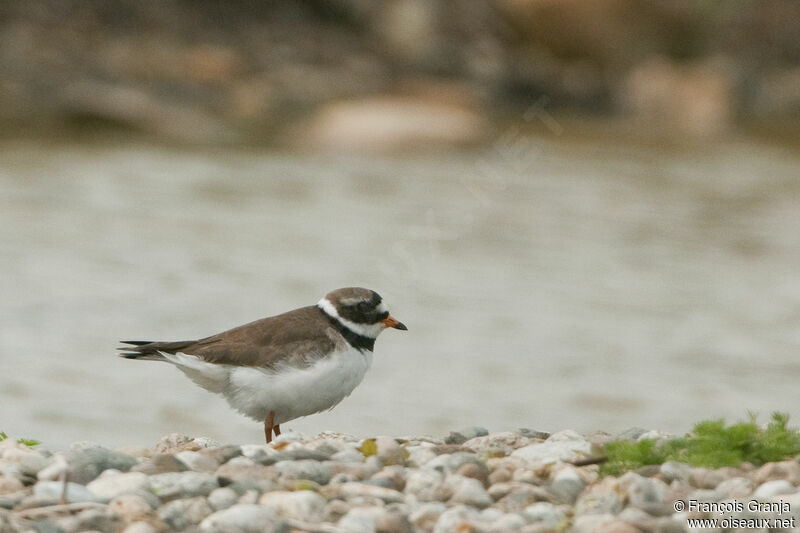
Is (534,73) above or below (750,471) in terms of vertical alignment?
above

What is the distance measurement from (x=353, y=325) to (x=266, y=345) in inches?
20.9

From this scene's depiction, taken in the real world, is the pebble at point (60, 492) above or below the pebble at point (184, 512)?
above

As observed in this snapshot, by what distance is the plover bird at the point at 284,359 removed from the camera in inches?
277

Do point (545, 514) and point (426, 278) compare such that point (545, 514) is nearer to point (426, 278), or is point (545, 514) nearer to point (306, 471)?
point (306, 471)

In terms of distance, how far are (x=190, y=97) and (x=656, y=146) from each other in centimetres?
880

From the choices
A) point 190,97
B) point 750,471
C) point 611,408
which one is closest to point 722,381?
point 611,408

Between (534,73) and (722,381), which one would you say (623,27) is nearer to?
(534,73)

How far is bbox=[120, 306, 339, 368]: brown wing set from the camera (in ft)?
23.2

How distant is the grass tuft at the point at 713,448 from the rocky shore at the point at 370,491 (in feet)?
0.25

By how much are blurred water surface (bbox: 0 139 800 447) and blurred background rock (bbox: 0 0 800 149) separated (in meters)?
2.50

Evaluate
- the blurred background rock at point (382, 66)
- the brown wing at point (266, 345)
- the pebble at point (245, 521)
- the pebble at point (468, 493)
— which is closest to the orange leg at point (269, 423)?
the brown wing at point (266, 345)

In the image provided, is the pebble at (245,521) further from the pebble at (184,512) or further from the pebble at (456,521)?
the pebble at (456,521)

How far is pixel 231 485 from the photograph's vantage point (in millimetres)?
5328

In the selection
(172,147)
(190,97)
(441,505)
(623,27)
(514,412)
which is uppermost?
(623,27)
